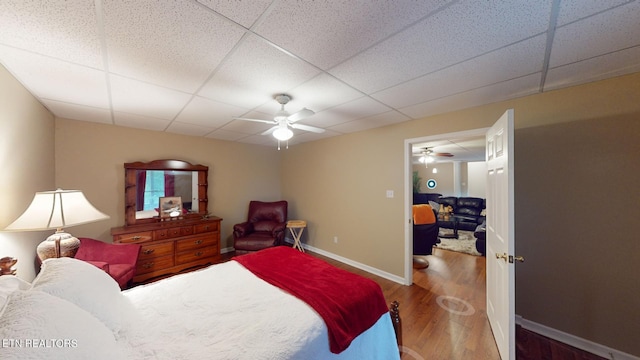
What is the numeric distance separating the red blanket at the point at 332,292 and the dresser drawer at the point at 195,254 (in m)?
1.81

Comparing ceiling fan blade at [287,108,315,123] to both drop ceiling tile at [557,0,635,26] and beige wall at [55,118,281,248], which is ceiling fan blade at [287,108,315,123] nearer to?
drop ceiling tile at [557,0,635,26]

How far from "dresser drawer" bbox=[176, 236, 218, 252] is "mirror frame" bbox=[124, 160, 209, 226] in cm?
52

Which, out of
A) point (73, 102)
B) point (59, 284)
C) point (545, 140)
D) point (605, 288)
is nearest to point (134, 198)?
Result: point (73, 102)

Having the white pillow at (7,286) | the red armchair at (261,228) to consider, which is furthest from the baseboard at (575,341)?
the white pillow at (7,286)

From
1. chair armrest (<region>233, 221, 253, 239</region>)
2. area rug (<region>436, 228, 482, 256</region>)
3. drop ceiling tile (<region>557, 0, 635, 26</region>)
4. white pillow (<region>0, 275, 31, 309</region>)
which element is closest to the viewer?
white pillow (<region>0, 275, 31, 309</region>)

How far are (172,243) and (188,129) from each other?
1.78 metres

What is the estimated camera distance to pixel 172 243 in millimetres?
3141

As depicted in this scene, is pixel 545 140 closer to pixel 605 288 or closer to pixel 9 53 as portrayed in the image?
pixel 605 288

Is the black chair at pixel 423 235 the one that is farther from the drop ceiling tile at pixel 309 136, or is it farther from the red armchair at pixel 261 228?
the red armchair at pixel 261 228

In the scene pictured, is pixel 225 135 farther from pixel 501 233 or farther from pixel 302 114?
pixel 501 233

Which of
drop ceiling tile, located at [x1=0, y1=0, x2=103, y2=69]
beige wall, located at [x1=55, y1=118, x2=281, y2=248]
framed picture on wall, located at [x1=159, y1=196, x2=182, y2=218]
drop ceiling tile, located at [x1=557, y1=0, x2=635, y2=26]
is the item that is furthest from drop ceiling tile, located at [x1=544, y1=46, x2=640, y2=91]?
framed picture on wall, located at [x1=159, y1=196, x2=182, y2=218]

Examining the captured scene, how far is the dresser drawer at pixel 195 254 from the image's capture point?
3.21 m

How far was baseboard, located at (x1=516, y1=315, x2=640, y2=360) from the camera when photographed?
1.68 metres

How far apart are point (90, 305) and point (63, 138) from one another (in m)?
3.06
